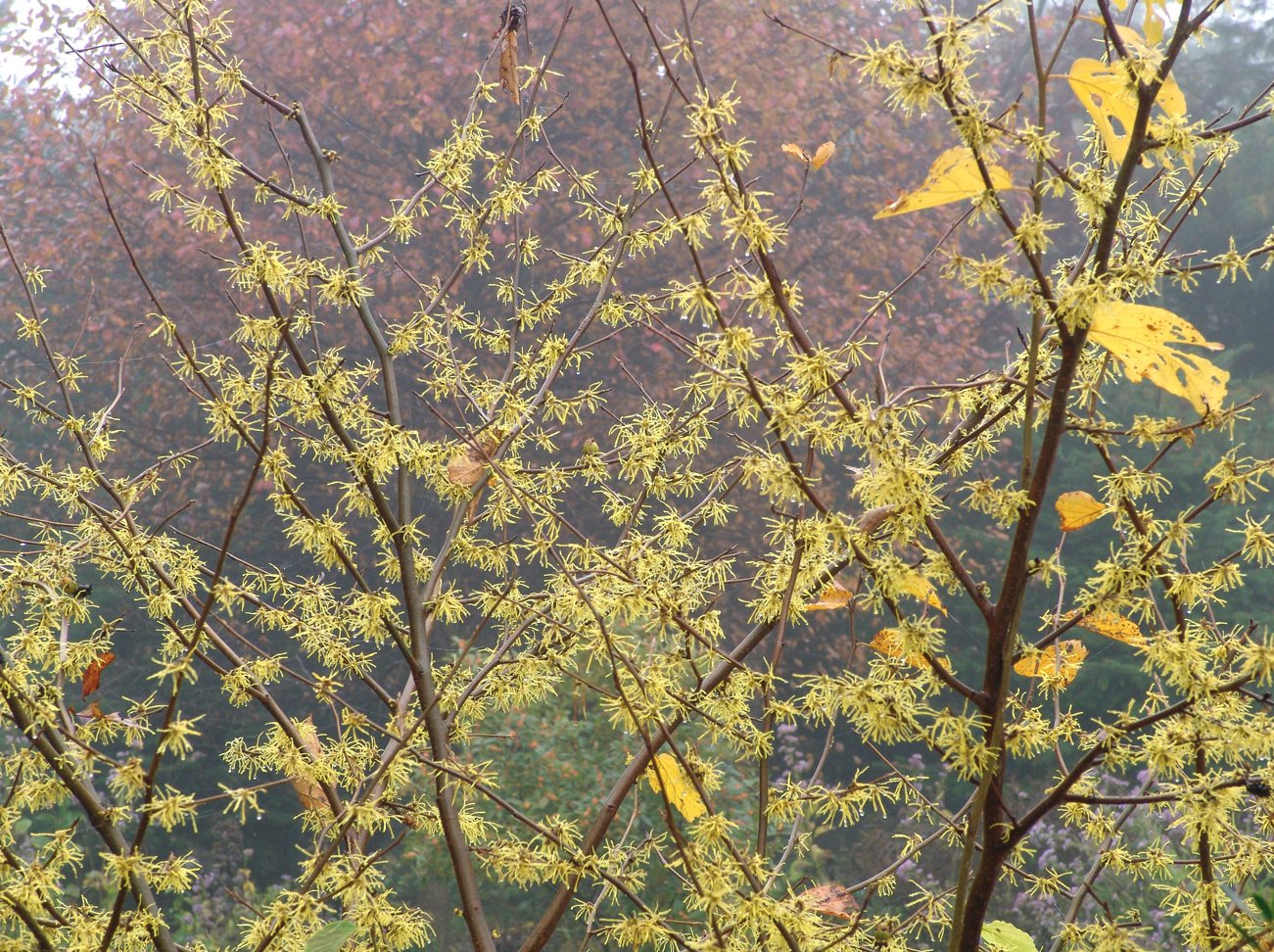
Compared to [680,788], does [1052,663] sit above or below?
above

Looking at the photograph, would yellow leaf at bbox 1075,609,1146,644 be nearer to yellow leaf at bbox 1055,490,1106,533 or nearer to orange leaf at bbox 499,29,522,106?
yellow leaf at bbox 1055,490,1106,533

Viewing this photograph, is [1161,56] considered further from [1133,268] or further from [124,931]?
[124,931]

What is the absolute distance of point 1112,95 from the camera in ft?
3.12

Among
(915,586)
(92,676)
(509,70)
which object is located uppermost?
(509,70)

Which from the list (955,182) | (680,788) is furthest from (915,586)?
(680,788)

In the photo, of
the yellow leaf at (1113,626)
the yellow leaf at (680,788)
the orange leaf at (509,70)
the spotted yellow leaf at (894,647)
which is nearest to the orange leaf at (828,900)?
the yellow leaf at (680,788)

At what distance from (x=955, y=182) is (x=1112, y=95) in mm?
154

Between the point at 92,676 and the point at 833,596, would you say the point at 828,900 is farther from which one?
the point at 92,676

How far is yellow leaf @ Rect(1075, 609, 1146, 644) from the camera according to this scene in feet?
3.36

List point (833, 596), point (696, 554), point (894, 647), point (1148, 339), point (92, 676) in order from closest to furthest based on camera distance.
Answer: point (1148, 339)
point (894, 647)
point (833, 596)
point (92, 676)
point (696, 554)

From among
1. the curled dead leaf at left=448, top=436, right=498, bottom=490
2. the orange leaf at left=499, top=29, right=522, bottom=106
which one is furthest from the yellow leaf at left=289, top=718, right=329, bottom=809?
the orange leaf at left=499, top=29, right=522, bottom=106

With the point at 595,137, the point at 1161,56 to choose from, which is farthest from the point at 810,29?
the point at 1161,56

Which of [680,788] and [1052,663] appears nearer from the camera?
[1052,663]

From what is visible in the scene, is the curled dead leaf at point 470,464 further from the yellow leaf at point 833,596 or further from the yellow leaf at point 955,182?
the yellow leaf at point 955,182
